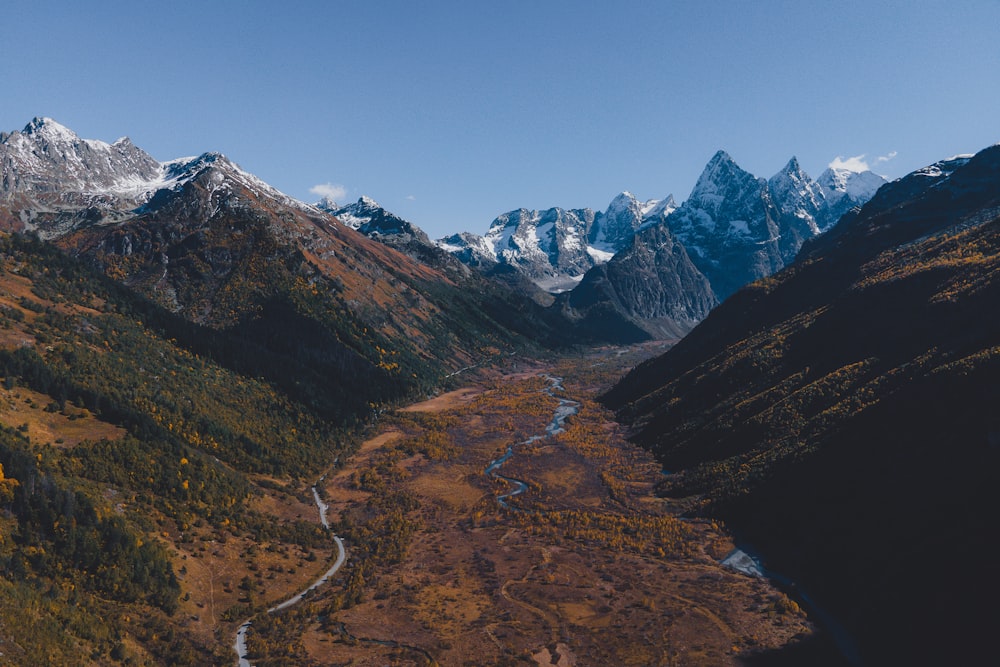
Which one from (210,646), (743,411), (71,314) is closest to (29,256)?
(71,314)

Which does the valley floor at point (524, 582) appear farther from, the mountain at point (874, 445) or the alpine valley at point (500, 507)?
the mountain at point (874, 445)

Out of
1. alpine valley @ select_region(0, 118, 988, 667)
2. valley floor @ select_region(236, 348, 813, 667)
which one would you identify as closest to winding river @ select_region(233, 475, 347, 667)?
alpine valley @ select_region(0, 118, 988, 667)

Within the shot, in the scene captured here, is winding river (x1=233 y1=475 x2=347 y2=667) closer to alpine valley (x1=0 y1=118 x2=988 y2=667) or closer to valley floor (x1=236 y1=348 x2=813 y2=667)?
alpine valley (x1=0 y1=118 x2=988 y2=667)

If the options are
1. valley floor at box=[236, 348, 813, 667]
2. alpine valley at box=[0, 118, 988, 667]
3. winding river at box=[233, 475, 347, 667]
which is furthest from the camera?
valley floor at box=[236, 348, 813, 667]

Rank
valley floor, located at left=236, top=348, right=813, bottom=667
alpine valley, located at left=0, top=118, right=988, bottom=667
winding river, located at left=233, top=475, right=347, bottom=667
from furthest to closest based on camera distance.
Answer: valley floor, located at left=236, top=348, right=813, bottom=667, winding river, located at left=233, top=475, right=347, bottom=667, alpine valley, located at left=0, top=118, right=988, bottom=667

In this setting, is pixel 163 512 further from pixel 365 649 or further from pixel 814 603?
pixel 814 603

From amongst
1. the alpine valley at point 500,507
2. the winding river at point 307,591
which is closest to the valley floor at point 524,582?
the alpine valley at point 500,507
